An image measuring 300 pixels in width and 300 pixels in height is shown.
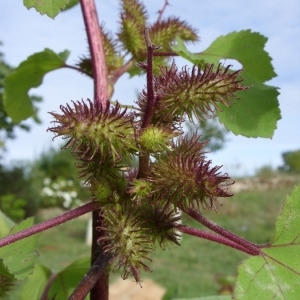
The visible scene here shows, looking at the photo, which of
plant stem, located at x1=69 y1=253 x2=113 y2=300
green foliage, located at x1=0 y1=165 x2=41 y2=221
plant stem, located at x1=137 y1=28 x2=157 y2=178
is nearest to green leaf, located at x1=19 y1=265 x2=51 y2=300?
plant stem, located at x1=69 y1=253 x2=113 y2=300

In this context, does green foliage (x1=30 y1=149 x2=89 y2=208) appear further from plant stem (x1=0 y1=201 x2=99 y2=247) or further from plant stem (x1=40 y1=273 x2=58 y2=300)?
plant stem (x1=0 y1=201 x2=99 y2=247)

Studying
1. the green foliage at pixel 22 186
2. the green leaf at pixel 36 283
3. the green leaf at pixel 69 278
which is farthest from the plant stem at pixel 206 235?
the green foliage at pixel 22 186

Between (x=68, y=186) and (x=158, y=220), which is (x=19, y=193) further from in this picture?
(x=158, y=220)

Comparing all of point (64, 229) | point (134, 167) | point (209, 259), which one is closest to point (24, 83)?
point (134, 167)

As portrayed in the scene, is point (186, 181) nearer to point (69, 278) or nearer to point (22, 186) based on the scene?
point (69, 278)

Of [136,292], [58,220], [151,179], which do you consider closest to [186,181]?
[151,179]

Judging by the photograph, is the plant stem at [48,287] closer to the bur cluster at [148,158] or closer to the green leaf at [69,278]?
the green leaf at [69,278]

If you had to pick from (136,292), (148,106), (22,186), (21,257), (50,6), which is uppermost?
(50,6)
